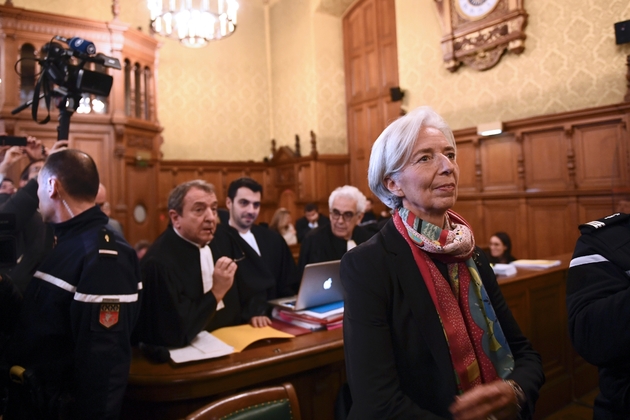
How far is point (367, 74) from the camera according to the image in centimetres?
824

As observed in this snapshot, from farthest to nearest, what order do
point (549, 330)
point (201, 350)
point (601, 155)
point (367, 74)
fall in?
point (367, 74), point (601, 155), point (549, 330), point (201, 350)

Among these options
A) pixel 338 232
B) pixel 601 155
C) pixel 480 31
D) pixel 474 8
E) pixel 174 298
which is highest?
pixel 474 8

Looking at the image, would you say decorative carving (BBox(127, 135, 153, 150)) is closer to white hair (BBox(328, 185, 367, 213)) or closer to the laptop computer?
white hair (BBox(328, 185, 367, 213))

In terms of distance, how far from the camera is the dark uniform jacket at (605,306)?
1.27 m

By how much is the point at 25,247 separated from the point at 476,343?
2.28 meters

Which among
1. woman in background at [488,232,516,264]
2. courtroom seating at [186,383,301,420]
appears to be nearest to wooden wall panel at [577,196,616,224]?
woman in background at [488,232,516,264]

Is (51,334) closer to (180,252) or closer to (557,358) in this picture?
(180,252)

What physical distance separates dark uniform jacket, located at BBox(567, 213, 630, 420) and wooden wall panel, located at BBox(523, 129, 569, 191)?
451 cm

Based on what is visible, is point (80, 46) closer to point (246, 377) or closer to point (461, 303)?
point (246, 377)

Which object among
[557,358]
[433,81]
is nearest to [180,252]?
[557,358]

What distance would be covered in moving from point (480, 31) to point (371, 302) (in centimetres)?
586

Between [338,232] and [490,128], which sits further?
[490,128]

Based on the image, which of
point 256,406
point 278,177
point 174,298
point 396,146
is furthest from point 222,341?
point 278,177

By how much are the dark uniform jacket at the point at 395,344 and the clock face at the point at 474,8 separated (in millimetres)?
5773
